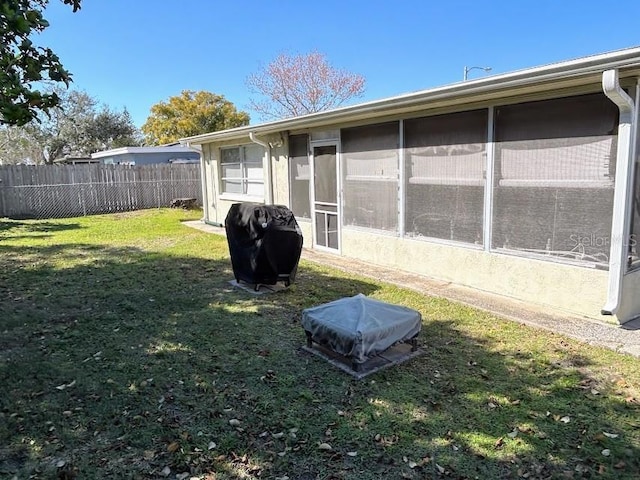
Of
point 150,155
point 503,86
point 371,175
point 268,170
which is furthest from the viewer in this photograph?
point 150,155

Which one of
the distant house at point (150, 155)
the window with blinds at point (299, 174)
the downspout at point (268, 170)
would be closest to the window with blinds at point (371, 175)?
the window with blinds at point (299, 174)

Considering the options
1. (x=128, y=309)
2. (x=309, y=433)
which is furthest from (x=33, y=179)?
(x=309, y=433)

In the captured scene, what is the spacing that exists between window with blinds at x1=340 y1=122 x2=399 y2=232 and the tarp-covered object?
318cm

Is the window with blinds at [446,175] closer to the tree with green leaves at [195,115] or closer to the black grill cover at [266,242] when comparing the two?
the black grill cover at [266,242]

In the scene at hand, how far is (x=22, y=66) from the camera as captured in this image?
10.9ft

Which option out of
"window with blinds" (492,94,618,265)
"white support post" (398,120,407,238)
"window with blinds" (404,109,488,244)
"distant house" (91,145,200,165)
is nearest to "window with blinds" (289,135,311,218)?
"white support post" (398,120,407,238)

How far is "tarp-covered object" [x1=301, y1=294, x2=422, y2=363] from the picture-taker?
3611 millimetres

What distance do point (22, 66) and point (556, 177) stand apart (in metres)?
5.12

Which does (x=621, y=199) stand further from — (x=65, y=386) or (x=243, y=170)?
(x=243, y=170)

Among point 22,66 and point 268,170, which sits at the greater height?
point 22,66

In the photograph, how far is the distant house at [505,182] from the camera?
438 centimetres

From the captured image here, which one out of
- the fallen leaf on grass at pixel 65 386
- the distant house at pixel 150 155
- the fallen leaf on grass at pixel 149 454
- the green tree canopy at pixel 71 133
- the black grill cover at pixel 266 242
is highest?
the green tree canopy at pixel 71 133

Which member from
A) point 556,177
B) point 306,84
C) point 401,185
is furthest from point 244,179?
Result: point 306,84

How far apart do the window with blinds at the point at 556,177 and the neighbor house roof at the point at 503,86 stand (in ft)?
1.00
